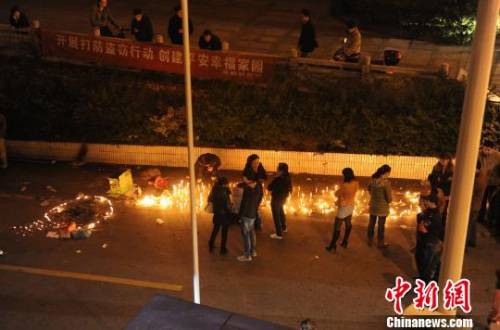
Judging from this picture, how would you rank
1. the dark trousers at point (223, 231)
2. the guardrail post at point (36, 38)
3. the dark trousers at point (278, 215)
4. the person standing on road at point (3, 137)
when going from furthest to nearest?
the guardrail post at point (36, 38) → the person standing on road at point (3, 137) → the dark trousers at point (278, 215) → the dark trousers at point (223, 231)

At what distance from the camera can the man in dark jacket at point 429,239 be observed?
868 centimetres

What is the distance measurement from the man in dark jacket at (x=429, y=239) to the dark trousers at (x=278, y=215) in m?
2.44

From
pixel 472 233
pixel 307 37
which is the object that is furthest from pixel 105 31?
pixel 472 233

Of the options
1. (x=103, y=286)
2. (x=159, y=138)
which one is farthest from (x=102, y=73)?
(x=103, y=286)

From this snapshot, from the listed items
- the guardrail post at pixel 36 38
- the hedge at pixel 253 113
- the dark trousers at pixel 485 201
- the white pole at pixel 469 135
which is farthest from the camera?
the guardrail post at pixel 36 38

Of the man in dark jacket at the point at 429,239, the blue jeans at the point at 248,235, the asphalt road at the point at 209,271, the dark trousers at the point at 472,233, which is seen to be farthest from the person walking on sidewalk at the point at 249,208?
the dark trousers at the point at 472,233

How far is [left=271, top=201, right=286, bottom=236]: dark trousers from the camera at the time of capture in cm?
1037

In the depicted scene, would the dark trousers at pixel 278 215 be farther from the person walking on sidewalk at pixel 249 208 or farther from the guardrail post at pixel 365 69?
the guardrail post at pixel 365 69

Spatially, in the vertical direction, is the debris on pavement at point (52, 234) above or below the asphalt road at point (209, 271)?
above

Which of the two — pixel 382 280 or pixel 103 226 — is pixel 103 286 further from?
pixel 382 280

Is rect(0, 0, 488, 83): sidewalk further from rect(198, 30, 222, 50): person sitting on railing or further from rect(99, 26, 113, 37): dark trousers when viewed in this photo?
rect(198, 30, 222, 50): person sitting on railing

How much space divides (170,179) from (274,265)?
157 inches

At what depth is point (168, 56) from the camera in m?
15.0

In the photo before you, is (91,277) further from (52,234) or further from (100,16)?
(100,16)
